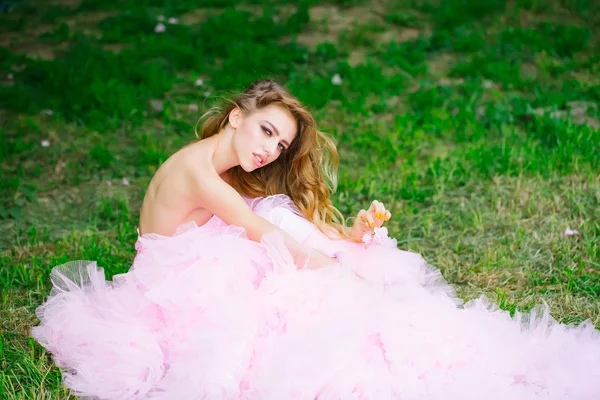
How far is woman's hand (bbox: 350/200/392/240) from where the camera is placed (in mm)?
2887

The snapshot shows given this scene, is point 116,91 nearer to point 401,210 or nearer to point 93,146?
point 93,146

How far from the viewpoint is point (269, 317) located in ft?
8.13

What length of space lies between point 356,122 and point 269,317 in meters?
2.79

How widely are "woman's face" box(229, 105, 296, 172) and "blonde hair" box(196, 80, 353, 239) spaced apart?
0.21ft

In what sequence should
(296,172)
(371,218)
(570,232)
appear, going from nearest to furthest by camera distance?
(371,218) → (296,172) → (570,232)

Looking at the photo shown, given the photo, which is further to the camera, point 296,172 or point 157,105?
point 157,105

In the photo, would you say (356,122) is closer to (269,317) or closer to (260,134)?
(260,134)

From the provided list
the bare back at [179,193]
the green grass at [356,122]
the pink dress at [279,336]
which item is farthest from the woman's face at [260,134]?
the green grass at [356,122]

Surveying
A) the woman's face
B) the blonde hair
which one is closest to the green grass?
the blonde hair

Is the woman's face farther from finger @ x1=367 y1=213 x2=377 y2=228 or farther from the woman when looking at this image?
finger @ x1=367 y1=213 x2=377 y2=228

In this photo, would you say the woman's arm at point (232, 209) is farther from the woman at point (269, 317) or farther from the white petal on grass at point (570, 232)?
the white petal on grass at point (570, 232)

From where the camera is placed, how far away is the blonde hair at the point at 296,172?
3.08 m

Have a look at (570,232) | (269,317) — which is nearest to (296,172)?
(269,317)

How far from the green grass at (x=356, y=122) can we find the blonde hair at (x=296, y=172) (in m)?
0.69
